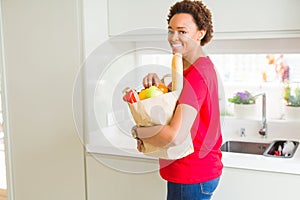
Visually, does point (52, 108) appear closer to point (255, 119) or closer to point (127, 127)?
point (127, 127)

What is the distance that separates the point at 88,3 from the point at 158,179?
3.15 ft

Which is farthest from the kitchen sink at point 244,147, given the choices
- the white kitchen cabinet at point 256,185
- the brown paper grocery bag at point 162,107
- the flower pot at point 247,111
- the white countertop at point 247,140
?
the brown paper grocery bag at point 162,107

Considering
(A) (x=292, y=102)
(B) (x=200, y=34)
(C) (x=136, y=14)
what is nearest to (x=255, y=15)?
(B) (x=200, y=34)

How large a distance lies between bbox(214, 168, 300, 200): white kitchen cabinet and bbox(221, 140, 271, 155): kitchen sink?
0.45 metres

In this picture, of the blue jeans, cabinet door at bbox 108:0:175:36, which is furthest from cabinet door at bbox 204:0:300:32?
the blue jeans

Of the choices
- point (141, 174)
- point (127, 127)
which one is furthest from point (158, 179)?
point (127, 127)

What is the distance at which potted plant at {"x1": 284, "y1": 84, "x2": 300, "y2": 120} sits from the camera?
7.03ft

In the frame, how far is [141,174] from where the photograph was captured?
6.14ft

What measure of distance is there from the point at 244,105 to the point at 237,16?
68 cm

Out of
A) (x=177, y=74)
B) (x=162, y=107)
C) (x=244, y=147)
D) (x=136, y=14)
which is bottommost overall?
(x=244, y=147)

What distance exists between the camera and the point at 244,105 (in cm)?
226

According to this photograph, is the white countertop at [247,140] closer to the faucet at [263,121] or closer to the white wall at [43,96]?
the faucet at [263,121]

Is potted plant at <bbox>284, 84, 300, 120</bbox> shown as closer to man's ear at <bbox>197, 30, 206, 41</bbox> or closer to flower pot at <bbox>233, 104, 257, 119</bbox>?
flower pot at <bbox>233, 104, 257, 119</bbox>

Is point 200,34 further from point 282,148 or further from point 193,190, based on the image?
point 282,148
